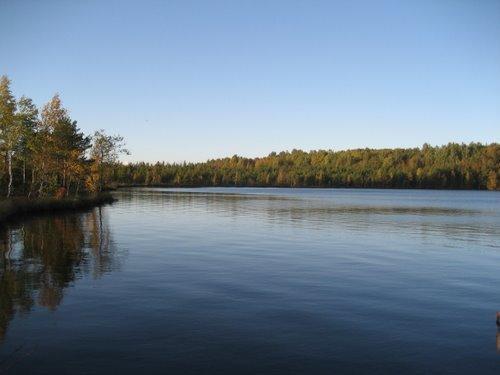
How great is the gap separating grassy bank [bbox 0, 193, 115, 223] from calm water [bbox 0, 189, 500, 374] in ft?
48.6

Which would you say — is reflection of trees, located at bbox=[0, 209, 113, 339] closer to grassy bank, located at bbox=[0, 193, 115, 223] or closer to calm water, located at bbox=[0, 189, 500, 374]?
calm water, located at bbox=[0, 189, 500, 374]

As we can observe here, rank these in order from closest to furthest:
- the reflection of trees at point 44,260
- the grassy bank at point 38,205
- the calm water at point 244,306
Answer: the calm water at point 244,306
the reflection of trees at point 44,260
the grassy bank at point 38,205

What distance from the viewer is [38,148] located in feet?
227

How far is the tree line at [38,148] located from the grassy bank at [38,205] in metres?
3.14

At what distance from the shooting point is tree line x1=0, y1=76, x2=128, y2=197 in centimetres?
6163

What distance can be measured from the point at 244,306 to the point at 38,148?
194ft

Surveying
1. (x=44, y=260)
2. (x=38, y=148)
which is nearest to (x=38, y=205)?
(x=38, y=148)

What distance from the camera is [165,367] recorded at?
44.3ft

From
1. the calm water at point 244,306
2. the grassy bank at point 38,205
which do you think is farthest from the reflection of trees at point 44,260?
the grassy bank at point 38,205

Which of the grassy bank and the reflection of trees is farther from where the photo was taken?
the grassy bank

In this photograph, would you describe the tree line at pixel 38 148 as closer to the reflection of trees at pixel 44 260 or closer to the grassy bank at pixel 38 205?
the grassy bank at pixel 38 205

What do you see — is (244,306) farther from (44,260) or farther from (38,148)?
(38,148)

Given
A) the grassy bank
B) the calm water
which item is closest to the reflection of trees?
the calm water

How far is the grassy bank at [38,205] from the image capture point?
5325 cm
